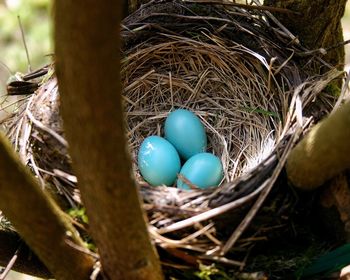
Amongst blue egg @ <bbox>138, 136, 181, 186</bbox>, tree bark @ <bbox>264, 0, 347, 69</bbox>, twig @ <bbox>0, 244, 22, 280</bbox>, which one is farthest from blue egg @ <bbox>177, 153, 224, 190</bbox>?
twig @ <bbox>0, 244, 22, 280</bbox>

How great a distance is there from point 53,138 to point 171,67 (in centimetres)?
61

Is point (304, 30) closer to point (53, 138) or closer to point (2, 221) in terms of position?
point (53, 138)

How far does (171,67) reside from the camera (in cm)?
186

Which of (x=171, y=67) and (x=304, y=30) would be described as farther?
(x=171, y=67)

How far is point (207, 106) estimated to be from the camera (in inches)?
73.9

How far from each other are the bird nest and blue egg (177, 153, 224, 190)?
6cm

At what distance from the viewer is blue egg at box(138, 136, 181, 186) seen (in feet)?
5.55

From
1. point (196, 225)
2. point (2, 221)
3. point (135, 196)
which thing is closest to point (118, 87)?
point (135, 196)

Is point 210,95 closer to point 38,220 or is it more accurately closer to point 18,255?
point 18,255

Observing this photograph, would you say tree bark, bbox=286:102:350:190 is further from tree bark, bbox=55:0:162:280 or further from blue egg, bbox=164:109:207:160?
blue egg, bbox=164:109:207:160

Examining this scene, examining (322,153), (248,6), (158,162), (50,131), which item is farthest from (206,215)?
(248,6)

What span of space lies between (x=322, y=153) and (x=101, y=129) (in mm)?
416

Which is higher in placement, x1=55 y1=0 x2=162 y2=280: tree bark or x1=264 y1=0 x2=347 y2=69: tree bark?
x1=264 y1=0 x2=347 y2=69: tree bark

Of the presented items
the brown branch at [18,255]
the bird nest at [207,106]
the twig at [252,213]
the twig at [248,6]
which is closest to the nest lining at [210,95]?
the bird nest at [207,106]
